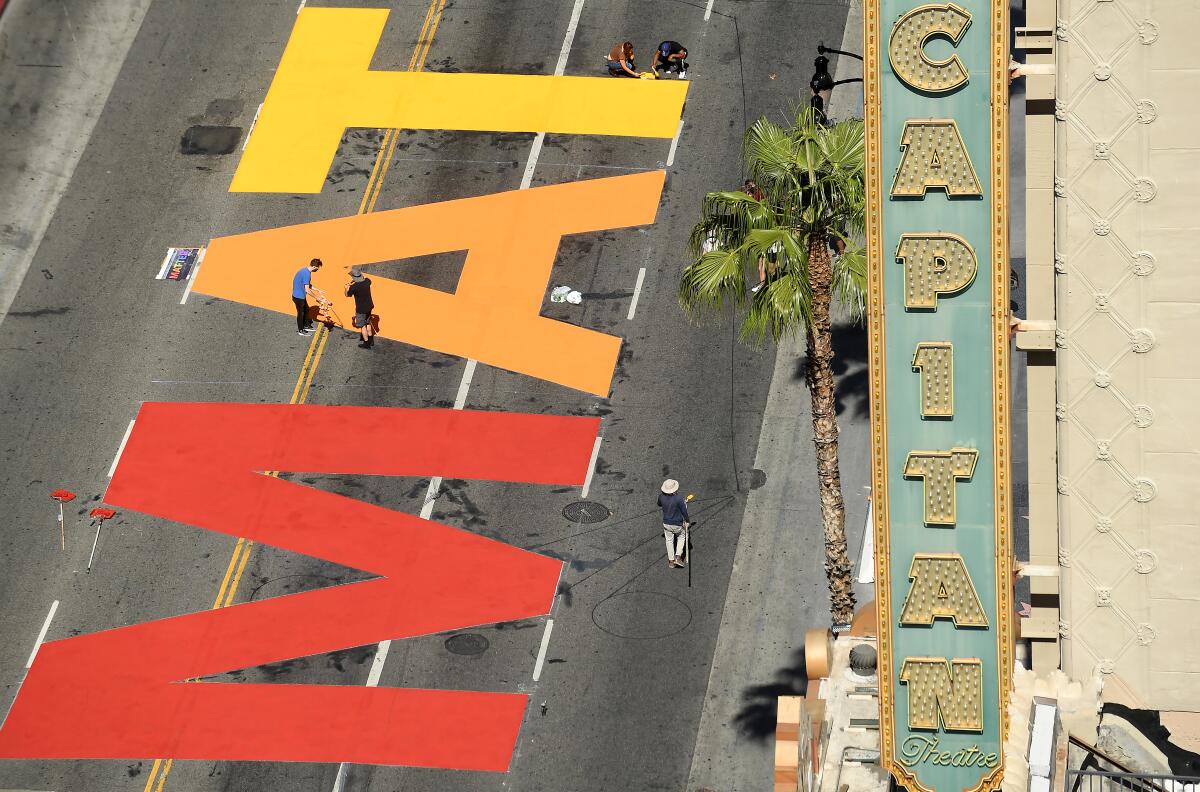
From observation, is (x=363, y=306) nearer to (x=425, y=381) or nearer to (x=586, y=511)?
(x=425, y=381)

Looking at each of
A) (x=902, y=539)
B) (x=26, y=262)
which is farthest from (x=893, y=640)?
(x=26, y=262)

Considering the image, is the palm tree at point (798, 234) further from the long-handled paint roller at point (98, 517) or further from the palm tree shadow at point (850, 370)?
the long-handled paint roller at point (98, 517)

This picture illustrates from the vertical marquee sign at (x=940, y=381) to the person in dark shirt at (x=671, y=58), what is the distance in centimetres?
2148

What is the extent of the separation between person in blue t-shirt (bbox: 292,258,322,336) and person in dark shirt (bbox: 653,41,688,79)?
8.63 metres

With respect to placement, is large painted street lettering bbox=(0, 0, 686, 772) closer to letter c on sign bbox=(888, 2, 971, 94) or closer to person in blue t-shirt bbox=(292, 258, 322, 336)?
person in blue t-shirt bbox=(292, 258, 322, 336)

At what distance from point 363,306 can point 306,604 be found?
6.42m

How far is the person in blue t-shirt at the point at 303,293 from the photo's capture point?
148 ft

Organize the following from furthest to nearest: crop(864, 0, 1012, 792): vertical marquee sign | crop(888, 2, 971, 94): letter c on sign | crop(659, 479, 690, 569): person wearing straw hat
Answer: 1. crop(659, 479, 690, 569): person wearing straw hat
2. crop(864, 0, 1012, 792): vertical marquee sign
3. crop(888, 2, 971, 94): letter c on sign

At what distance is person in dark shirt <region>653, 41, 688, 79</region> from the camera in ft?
162

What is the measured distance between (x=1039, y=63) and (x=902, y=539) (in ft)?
24.4

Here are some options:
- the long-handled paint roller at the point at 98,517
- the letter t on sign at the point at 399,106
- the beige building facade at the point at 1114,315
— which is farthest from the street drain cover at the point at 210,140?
the beige building facade at the point at 1114,315

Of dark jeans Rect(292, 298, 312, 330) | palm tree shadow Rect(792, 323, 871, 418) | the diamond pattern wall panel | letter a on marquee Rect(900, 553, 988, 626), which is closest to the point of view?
letter a on marquee Rect(900, 553, 988, 626)

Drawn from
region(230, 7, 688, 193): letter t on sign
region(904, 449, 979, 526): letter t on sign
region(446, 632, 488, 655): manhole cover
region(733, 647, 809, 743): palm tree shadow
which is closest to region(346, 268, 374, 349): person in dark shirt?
region(230, 7, 688, 193): letter t on sign

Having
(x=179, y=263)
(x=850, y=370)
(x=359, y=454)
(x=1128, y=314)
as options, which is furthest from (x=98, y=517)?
(x=1128, y=314)
